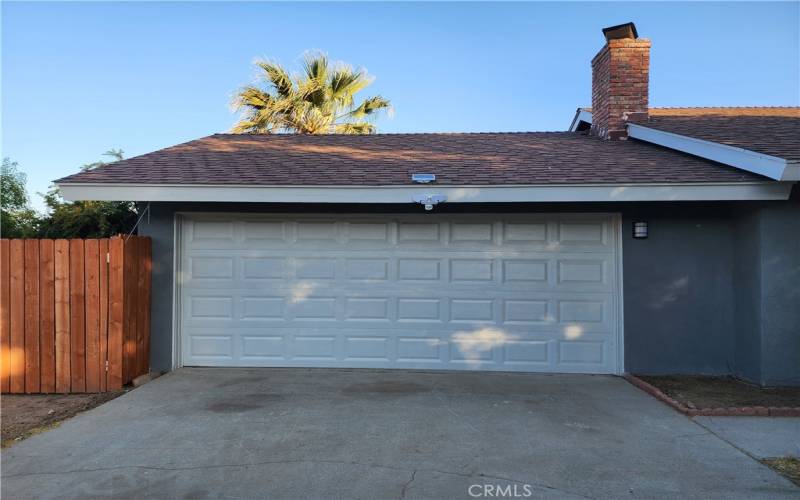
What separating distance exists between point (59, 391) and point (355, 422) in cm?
399

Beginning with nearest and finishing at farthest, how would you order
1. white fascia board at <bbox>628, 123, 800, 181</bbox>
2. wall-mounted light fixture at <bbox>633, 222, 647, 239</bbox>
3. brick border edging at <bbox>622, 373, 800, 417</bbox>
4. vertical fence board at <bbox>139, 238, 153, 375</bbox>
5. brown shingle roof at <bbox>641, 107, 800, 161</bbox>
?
1. brick border edging at <bbox>622, 373, 800, 417</bbox>
2. white fascia board at <bbox>628, 123, 800, 181</bbox>
3. brown shingle roof at <bbox>641, 107, 800, 161</bbox>
4. vertical fence board at <bbox>139, 238, 153, 375</bbox>
5. wall-mounted light fixture at <bbox>633, 222, 647, 239</bbox>

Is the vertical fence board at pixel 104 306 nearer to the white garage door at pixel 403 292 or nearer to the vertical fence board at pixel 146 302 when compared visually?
the vertical fence board at pixel 146 302

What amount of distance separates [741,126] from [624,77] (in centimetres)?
203

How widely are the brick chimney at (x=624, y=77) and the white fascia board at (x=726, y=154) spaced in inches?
18.2

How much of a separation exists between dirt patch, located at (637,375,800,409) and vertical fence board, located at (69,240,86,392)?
282 inches

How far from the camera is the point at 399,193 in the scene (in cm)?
720

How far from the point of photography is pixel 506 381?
733 centimetres

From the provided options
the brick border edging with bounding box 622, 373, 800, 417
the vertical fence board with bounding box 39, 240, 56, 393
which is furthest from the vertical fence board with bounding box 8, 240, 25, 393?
the brick border edging with bounding box 622, 373, 800, 417

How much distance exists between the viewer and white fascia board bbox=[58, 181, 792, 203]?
6.93 m

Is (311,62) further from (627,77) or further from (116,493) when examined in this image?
(116,493)

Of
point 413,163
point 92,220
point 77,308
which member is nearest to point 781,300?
point 413,163

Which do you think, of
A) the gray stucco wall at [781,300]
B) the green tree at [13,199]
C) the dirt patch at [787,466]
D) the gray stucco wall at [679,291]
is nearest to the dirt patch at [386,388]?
the gray stucco wall at [679,291]

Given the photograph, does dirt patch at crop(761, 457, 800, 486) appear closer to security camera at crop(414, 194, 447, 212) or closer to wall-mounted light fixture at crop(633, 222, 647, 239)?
wall-mounted light fixture at crop(633, 222, 647, 239)

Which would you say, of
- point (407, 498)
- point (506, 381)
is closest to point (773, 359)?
point (506, 381)
